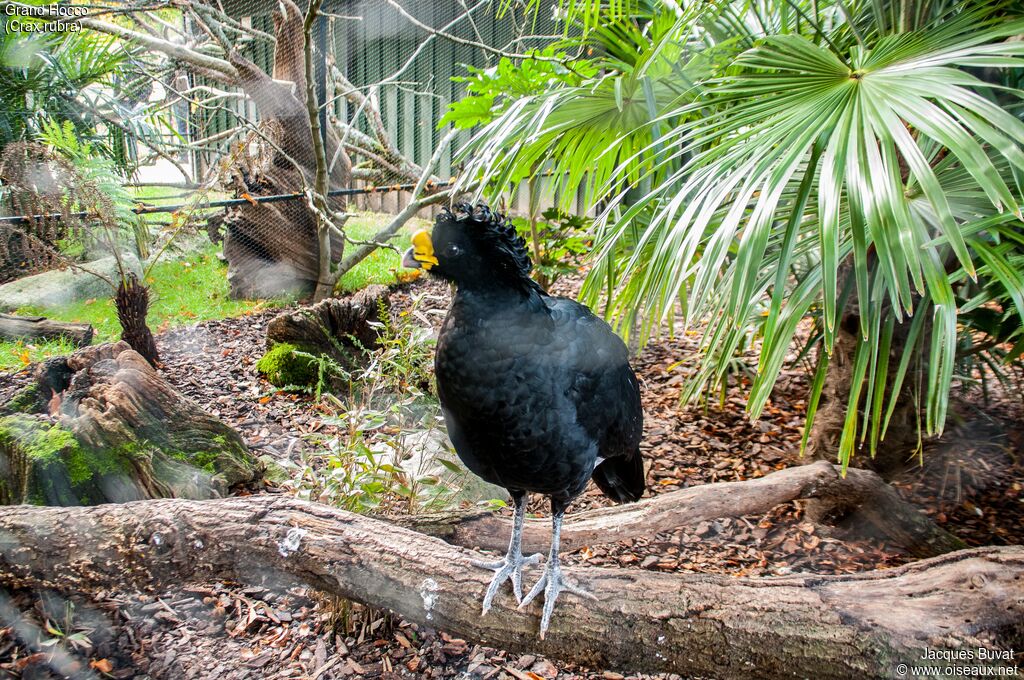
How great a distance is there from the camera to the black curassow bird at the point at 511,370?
146 cm

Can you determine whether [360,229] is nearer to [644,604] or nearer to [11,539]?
[11,539]

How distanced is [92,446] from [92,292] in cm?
115

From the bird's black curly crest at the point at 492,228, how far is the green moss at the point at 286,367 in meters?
2.18

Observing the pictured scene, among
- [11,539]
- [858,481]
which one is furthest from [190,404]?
[858,481]

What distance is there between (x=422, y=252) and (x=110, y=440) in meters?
1.55

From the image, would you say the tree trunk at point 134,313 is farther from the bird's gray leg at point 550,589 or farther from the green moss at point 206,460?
the bird's gray leg at point 550,589

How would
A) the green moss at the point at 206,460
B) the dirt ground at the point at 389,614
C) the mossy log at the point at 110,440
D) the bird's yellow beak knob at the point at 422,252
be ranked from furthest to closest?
the green moss at the point at 206,460 < the mossy log at the point at 110,440 < the dirt ground at the point at 389,614 < the bird's yellow beak knob at the point at 422,252

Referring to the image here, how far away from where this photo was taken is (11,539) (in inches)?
A: 71.3

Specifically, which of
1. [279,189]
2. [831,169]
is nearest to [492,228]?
[831,169]

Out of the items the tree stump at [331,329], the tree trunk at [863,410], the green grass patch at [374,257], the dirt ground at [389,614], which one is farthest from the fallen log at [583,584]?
the green grass patch at [374,257]

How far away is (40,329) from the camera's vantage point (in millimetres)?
2953

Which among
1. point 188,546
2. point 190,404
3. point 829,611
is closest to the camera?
point 829,611

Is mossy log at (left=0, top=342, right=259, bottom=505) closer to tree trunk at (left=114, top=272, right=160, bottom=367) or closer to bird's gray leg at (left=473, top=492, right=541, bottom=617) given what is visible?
tree trunk at (left=114, top=272, right=160, bottom=367)

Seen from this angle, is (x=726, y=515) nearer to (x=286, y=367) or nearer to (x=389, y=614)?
(x=389, y=614)
